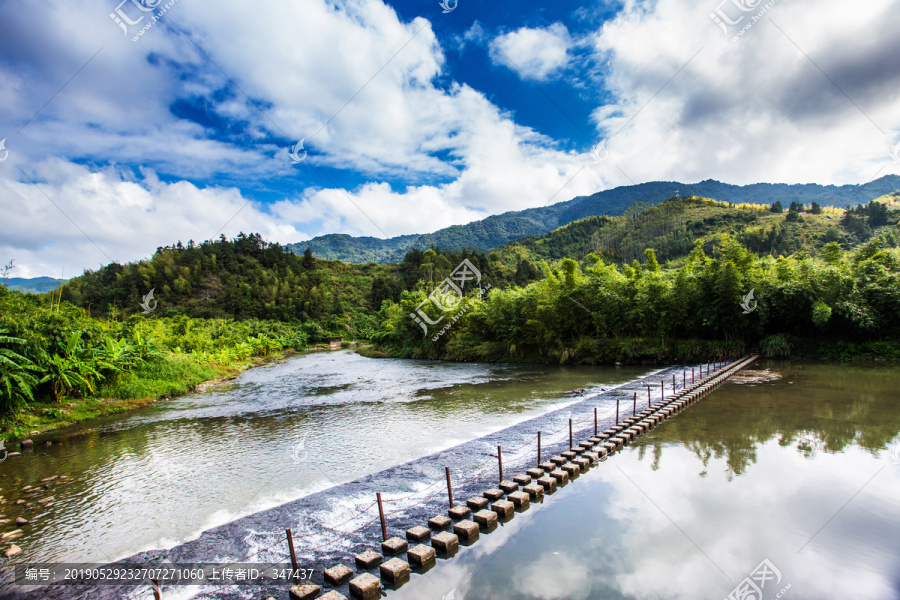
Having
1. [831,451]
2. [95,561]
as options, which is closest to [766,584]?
[831,451]

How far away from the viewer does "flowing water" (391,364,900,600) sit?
448cm

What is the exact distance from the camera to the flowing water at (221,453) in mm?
6816

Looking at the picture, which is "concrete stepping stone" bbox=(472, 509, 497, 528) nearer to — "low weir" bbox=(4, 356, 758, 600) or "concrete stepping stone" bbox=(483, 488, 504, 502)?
"low weir" bbox=(4, 356, 758, 600)

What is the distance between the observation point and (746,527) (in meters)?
5.52

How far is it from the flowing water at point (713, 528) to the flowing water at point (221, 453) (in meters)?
4.20

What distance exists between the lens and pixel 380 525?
6.16 m

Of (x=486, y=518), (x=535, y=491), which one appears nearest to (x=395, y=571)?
(x=486, y=518)

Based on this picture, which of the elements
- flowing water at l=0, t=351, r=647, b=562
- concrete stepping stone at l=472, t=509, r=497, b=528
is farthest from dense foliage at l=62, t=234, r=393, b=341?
concrete stepping stone at l=472, t=509, r=497, b=528

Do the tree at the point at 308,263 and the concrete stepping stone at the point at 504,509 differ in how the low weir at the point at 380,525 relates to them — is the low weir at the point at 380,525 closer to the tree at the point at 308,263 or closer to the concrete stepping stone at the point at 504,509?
the concrete stepping stone at the point at 504,509

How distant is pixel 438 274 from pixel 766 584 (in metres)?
69.7

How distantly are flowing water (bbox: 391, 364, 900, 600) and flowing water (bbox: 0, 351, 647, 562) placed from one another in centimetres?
420

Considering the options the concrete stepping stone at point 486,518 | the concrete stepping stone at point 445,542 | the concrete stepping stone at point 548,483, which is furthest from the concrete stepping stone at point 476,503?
the concrete stepping stone at point 548,483

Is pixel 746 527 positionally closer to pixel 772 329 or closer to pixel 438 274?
pixel 772 329

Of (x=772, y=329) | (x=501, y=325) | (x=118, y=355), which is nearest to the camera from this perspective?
(x=118, y=355)
